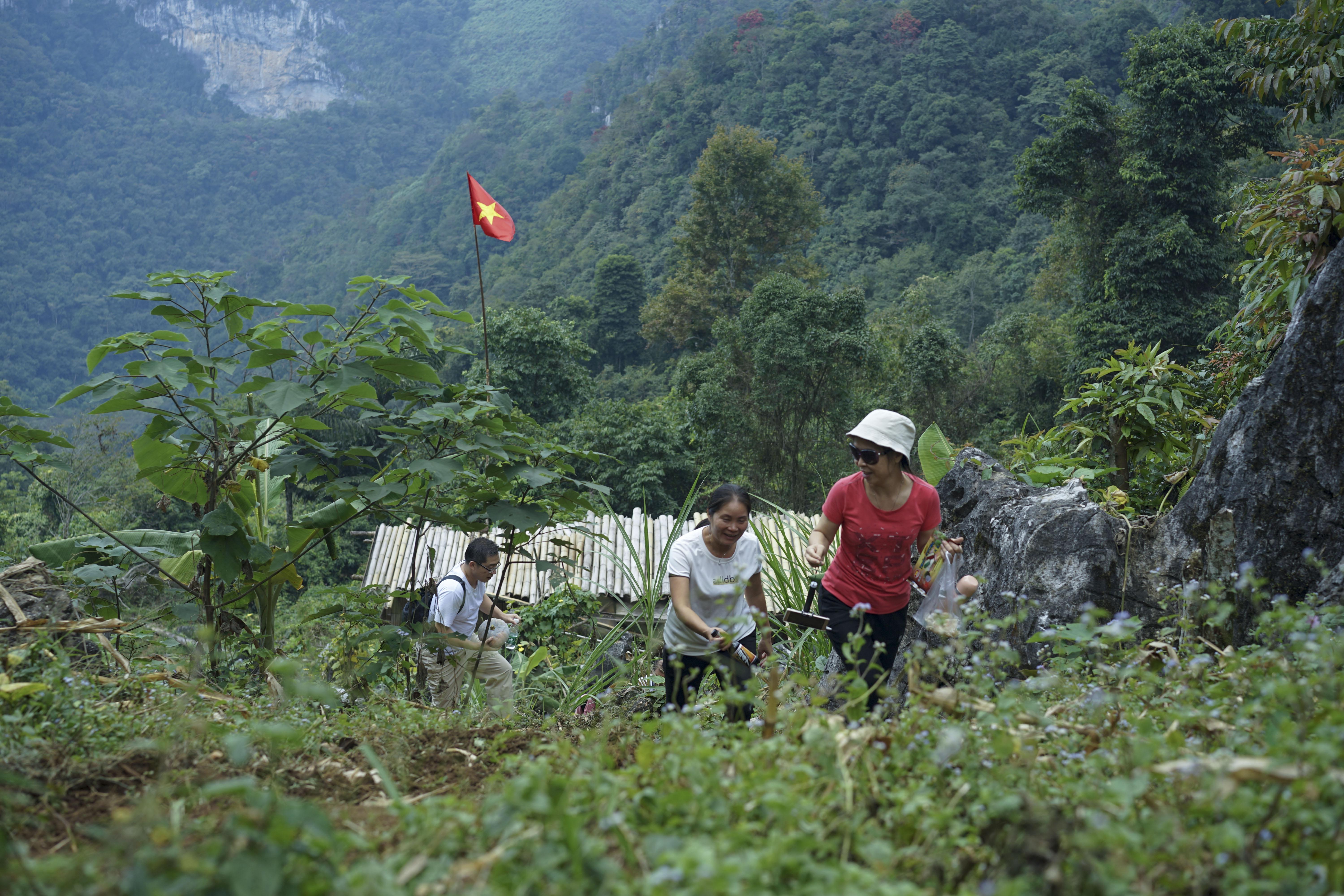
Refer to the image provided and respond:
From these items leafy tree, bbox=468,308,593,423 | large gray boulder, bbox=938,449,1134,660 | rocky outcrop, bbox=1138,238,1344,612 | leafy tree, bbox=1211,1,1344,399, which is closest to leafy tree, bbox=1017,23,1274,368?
leafy tree, bbox=468,308,593,423

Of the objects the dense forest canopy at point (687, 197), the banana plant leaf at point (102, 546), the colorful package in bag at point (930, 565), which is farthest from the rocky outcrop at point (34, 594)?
the dense forest canopy at point (687, 197)

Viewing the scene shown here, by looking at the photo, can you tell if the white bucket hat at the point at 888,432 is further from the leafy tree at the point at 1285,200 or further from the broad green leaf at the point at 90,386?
the broad green leaf at the point at 90,386

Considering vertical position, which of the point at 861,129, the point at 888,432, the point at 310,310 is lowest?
the point at 888,432

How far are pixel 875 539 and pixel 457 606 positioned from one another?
2302 mm

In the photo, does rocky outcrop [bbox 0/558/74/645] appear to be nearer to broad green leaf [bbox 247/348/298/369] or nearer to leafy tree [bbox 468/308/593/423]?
broad green leaf [bbox 247/348/298/369]

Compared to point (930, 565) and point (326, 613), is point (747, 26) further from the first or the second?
point (326, 613)

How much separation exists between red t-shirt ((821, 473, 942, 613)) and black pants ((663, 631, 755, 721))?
1.61 feet

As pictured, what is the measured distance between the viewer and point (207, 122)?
105062mm

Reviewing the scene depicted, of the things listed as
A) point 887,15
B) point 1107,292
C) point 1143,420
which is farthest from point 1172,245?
point 887,15

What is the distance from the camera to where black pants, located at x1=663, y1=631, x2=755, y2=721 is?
2.43 metres

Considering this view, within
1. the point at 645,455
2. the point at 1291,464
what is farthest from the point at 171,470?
the point at 645,455

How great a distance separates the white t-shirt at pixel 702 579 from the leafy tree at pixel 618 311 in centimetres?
3709

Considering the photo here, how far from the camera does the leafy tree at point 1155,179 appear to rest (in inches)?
730

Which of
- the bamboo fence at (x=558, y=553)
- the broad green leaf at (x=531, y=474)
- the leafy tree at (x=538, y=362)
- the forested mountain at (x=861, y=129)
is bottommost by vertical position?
the bamboo fence at (x=558, y=553)
